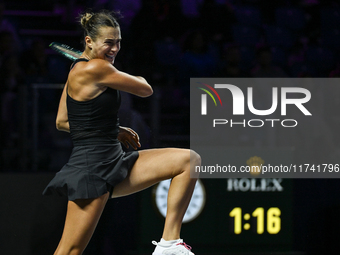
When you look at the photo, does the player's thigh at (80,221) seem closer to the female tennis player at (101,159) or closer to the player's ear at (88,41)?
the female tennis player at (101,159)

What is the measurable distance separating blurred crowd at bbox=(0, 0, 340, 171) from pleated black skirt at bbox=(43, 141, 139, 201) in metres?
1.31

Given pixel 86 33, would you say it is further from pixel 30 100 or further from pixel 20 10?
pixel 20 10

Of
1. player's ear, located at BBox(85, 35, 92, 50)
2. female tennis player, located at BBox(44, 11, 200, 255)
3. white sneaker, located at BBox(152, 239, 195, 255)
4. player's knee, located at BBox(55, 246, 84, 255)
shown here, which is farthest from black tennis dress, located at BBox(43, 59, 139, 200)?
white sneaker, located at BBox(152, 239, 195, 255)

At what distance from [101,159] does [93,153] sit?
5 centimetres

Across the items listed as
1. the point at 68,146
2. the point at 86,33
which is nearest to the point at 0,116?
the point at 68,146

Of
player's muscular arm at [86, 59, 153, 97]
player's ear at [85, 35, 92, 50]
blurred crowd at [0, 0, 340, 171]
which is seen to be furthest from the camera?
blurred crowd at [0, 0, 340, 171]

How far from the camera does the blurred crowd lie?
3816 millimetres

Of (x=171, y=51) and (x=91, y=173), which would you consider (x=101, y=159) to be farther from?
(x=171, y=51)

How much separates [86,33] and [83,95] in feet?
1.21

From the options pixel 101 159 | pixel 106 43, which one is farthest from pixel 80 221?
pixel 106 43

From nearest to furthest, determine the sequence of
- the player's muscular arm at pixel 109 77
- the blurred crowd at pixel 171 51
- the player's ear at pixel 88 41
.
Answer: the player's muscular arm at pixel 109 77 < the player's ear at pixel 88 41 < the blurred crowd at pixel 171 51

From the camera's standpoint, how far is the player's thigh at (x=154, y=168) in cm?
258

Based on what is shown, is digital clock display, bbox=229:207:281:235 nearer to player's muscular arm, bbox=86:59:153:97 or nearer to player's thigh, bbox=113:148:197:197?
player's thigh, bbox=113:148:197:197

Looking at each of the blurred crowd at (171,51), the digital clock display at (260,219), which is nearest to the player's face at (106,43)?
the blurred crowd at (171,51)
